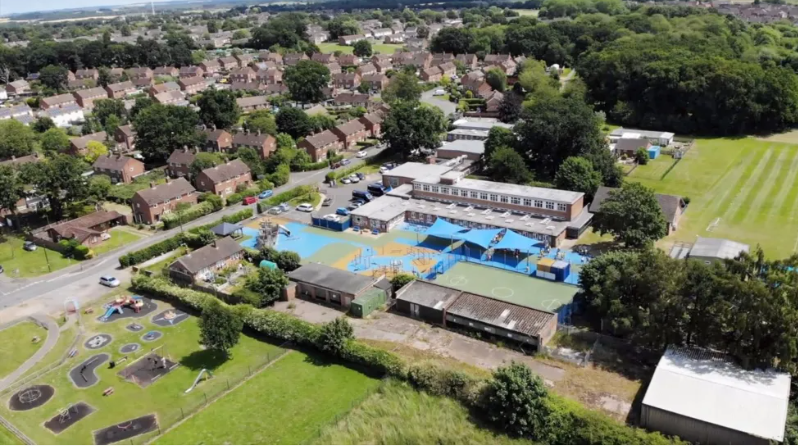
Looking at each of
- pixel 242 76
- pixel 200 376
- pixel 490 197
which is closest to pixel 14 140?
pixel 200 376

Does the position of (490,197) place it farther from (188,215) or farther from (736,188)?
(188,215)

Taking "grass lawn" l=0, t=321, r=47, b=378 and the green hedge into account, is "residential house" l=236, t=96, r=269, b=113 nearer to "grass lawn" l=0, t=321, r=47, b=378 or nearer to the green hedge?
the green hedge

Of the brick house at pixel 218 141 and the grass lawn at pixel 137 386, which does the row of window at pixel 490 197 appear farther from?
the brick house at pixel 218 141

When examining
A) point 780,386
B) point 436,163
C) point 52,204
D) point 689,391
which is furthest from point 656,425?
point 52,204

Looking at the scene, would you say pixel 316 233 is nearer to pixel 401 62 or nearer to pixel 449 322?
pixel 449 322

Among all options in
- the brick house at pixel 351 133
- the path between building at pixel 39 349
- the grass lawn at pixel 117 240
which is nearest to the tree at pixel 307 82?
the brick house at pixel 351 133

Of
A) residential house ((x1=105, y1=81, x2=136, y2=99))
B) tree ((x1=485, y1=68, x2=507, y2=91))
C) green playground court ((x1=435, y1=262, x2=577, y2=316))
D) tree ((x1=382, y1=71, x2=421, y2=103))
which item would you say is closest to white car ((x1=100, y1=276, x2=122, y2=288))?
green playground court ((x1=435, y1=262, x2=577, y2=316))
